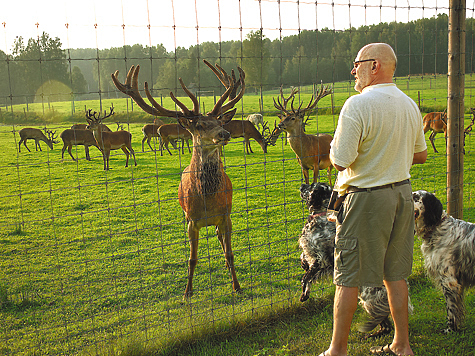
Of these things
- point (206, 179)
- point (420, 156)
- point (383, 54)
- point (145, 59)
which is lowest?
point (206, 179)

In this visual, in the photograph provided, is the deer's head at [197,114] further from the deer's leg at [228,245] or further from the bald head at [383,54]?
the bald head at [383,54]

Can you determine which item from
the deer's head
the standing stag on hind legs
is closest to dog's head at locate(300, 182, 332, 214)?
the standing stag on hind legs

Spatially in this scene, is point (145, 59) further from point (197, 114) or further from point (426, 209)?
point (426, 209)

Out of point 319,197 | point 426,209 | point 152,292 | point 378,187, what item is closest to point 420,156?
point 378,187

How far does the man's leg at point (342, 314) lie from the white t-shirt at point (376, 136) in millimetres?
742

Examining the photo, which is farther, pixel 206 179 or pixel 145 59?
pixel 206 179

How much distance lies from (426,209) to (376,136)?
5.01 ft

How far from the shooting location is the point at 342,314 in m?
2.83

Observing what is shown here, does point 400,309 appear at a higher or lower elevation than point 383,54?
lower

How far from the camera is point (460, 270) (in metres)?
3.65

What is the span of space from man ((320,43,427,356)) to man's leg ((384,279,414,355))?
0.09 m

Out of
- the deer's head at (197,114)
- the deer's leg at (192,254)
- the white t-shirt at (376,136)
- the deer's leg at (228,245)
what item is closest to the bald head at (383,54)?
the white t-shirt at (376,136)

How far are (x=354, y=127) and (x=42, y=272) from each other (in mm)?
5081

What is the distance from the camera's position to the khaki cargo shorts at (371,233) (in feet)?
9.03
